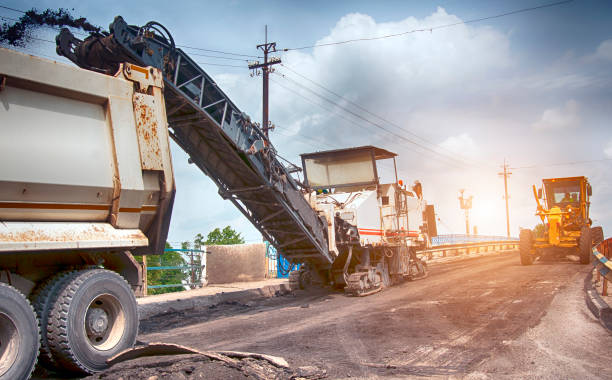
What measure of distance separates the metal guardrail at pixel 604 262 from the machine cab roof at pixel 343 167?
5393 mm

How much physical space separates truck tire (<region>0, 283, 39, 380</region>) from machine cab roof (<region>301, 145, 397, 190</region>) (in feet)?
29.9

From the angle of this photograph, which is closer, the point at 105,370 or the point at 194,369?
the point at 194,369

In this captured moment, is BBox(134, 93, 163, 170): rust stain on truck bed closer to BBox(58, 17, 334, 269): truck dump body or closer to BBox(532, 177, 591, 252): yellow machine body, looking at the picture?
BBox(58, 17, 334, 269): truck dump body

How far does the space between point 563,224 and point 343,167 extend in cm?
1126

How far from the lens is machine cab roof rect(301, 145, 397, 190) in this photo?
12445 millimetres

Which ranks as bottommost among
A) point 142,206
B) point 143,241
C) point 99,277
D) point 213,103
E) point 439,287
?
point 439,287

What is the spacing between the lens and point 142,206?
545 cm

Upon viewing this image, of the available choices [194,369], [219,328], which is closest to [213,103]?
[219,328]

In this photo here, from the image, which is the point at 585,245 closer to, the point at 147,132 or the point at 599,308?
the point at 599,308

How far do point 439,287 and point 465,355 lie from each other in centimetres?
715

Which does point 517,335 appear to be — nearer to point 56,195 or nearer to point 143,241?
point 143,241

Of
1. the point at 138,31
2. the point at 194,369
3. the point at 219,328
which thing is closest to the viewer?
the point at 194,369

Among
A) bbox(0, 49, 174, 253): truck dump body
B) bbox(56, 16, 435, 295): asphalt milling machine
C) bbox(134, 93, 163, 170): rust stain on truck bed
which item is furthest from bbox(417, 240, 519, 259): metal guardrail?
bbox(0, 49, 174, 253): truck dump body

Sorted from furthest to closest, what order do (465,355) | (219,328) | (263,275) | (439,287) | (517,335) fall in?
1. (263,275)
2. (439,287)
3. (219,328)
4. (517,335)
5. (465,355)
